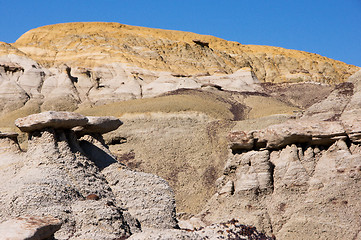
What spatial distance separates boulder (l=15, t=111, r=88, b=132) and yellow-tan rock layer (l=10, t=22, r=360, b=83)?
7637cm

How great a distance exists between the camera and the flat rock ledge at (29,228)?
11.8m

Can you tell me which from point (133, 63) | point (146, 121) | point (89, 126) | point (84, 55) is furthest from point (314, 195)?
point (84, 55)

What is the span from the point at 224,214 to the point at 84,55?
8177 cm

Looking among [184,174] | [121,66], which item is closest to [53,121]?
[184,174]

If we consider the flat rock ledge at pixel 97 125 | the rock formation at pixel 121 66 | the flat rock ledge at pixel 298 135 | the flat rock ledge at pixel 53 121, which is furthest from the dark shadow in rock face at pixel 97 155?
the rock formation at pixel 121 66

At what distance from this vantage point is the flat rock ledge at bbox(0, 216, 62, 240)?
11.8 metres

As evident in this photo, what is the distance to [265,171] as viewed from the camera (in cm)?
2245

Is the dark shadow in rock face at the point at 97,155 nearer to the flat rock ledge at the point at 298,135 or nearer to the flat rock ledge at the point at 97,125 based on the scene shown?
the flat rock ledge at the point at 97,125

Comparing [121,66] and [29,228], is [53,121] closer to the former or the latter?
[29,228]

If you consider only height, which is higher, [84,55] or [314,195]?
[84,55]

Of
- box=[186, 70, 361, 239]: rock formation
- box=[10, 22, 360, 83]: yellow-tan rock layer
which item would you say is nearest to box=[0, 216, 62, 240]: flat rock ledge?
box=[186, 70, 361, 239]: rock formation

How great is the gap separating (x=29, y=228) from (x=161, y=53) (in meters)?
95.6

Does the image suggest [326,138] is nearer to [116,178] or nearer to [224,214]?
[224,214]

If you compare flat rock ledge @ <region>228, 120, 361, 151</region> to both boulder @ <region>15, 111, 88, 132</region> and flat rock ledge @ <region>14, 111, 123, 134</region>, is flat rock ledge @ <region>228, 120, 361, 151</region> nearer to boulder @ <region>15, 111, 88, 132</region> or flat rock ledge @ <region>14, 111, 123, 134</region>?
flat rock ledge @ <region>14, 111, 123, 134</region>
